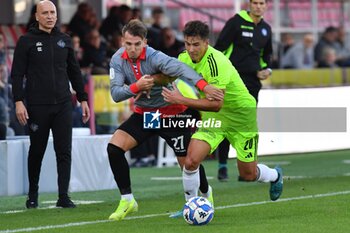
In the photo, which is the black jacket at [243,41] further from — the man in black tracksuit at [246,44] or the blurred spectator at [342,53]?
the blurred spectator at [342,53]

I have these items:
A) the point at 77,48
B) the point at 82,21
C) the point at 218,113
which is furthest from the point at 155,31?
the point at 218,113

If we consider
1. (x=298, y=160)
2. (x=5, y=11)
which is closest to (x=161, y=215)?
(x=298, y=160)

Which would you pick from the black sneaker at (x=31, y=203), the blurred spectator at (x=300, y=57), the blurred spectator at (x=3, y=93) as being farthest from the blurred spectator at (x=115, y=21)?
the black sneaker at (x=31, y=203)

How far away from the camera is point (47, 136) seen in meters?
11.9

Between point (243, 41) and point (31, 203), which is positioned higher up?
point (243, 41)

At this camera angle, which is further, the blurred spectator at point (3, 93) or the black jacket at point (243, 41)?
the blurred spectator at point (3, 93)

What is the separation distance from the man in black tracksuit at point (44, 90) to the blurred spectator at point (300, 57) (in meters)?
15.6

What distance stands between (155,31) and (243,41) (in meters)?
7.30

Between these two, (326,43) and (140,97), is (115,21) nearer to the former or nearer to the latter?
(326,43)

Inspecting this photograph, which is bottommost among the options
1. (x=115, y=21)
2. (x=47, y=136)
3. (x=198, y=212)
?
(x=198, y=212)

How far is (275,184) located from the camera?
11414 millimetres

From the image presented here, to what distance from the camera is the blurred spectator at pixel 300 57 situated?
88.7 feet

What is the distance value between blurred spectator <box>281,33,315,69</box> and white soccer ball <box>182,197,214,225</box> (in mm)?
17231

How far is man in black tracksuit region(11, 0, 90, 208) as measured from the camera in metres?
11.7
